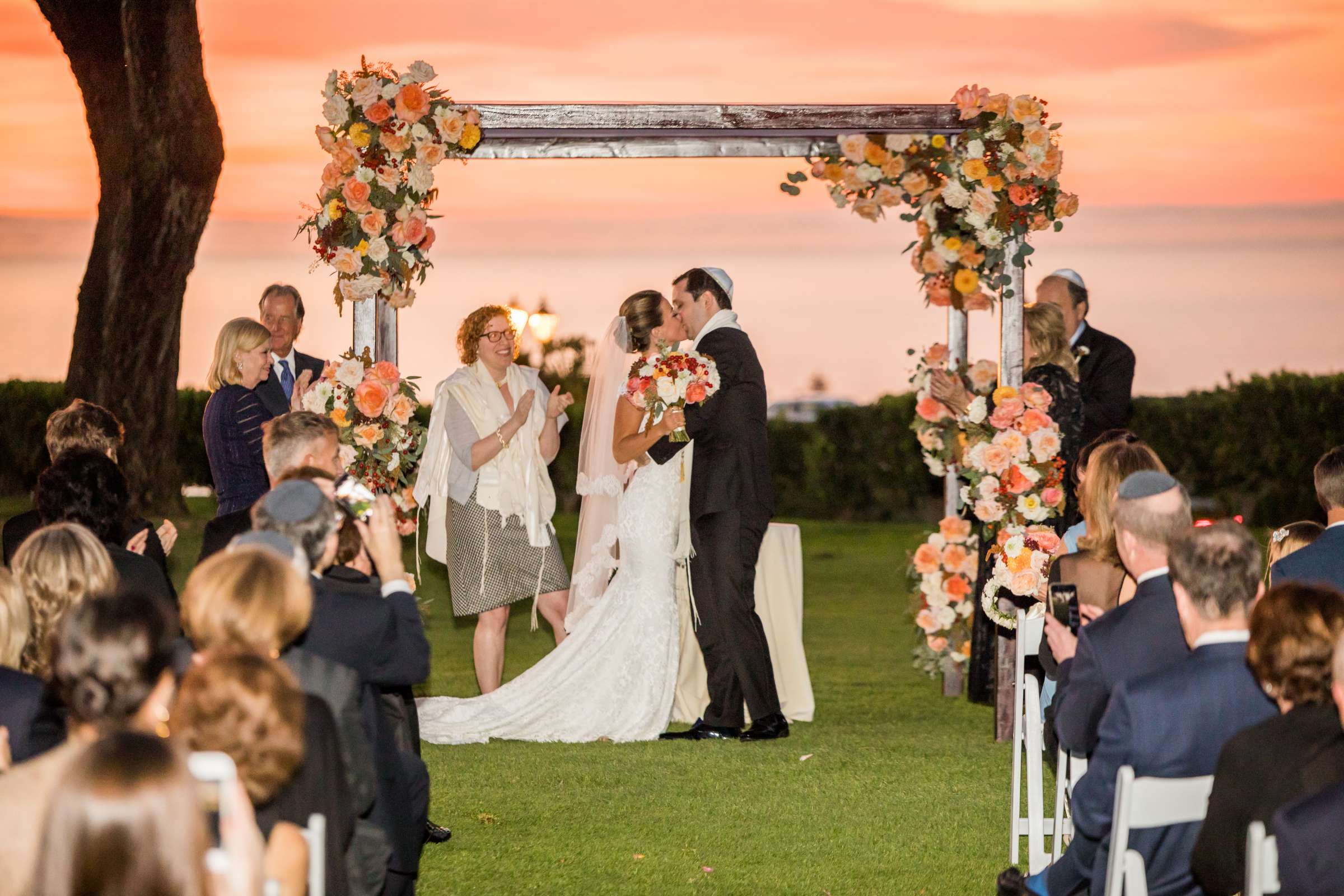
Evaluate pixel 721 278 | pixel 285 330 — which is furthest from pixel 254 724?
pixel 285 330

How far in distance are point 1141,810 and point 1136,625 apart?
801mm

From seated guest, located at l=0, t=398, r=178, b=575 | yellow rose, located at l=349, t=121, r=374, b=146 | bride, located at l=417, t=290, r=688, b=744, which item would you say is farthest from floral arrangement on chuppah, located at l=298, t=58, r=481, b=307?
seated guest, located at l=0, t=398, r=178, b=575

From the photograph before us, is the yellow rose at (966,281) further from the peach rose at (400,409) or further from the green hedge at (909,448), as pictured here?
the green hedge at (909,448)

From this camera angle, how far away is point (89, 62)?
538 inches

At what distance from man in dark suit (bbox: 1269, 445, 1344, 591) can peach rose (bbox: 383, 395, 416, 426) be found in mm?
3604

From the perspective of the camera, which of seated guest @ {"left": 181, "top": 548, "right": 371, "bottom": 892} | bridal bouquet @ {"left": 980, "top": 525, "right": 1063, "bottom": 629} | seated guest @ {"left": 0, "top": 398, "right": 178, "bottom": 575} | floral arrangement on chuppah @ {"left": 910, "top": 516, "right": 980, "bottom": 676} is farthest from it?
floral arrangement on chuppah @ {"left": 910, "top": 516, "right": 980, "bottom": 676}

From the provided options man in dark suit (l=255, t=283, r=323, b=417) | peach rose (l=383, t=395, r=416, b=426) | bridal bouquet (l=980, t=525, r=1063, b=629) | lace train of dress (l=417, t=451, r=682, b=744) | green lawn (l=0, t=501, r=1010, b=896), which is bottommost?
green lawn (l=0, t=501, r=1010, b=896)

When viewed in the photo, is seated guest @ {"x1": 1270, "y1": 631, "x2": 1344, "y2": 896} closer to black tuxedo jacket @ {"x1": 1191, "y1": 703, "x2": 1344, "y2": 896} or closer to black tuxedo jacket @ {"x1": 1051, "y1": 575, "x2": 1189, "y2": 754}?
black tuxedo jacket @ {"x1": 1191, "y1": 703, "x2": 1344, "y2": 896}

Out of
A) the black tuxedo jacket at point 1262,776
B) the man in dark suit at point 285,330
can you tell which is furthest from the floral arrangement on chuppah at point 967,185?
the black tuxedo jacket at point 1262,776

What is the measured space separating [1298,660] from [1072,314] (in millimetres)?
4962

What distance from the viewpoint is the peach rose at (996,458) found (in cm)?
676

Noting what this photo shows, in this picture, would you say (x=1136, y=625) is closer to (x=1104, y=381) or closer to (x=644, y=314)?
(x=644, y=314)

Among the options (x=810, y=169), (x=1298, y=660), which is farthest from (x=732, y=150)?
(x=1298, y=660)

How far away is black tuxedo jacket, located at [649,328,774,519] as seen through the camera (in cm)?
694
